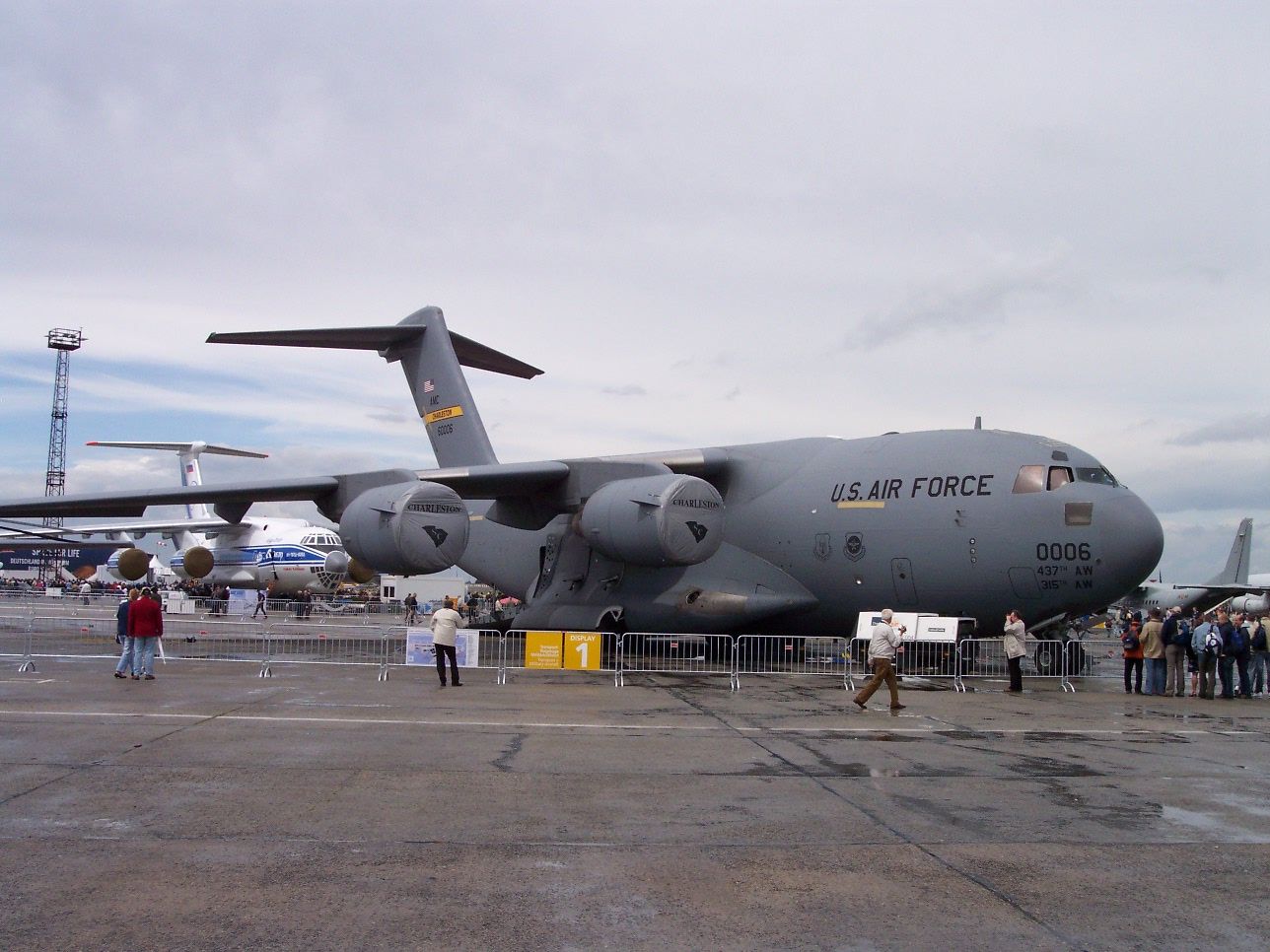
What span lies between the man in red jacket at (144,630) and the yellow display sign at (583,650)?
19.2 feet

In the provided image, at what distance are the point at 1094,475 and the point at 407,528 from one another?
34.7ft

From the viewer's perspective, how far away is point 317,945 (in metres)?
4.31

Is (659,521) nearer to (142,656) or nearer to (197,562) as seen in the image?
(142,656)

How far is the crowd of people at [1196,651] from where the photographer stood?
51.0 ft

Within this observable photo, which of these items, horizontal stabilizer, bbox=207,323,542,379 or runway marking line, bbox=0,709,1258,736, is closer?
runway marking line, bbox=0,709,1258,736

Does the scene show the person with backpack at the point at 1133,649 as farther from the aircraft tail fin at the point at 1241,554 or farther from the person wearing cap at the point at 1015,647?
the aircraft tail fin at the point at 1241,554

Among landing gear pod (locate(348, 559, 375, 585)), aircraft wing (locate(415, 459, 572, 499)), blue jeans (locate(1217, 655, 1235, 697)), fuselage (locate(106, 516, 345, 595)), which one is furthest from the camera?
fuselage (locate(106, 516, 345, 595))

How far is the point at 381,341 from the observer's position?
2462cm

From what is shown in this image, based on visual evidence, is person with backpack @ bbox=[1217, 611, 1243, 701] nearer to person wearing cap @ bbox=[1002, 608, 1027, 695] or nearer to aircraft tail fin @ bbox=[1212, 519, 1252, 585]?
person wearing cap @ bbox=[1002, 608, 1027, 695]

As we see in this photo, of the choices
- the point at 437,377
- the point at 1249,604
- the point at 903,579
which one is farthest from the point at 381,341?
the point at 1249,604

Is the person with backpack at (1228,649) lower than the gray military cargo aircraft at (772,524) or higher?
lower

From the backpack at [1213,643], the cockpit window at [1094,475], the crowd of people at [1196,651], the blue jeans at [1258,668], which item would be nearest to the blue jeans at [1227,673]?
the crowd of people at [1196,651]

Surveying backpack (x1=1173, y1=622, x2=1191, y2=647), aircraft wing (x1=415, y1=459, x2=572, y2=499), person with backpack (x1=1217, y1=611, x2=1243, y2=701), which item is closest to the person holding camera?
backpack (x1=1173, y1=622, x2=1191, y2=647)

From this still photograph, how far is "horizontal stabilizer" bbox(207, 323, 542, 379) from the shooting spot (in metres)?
21.5
